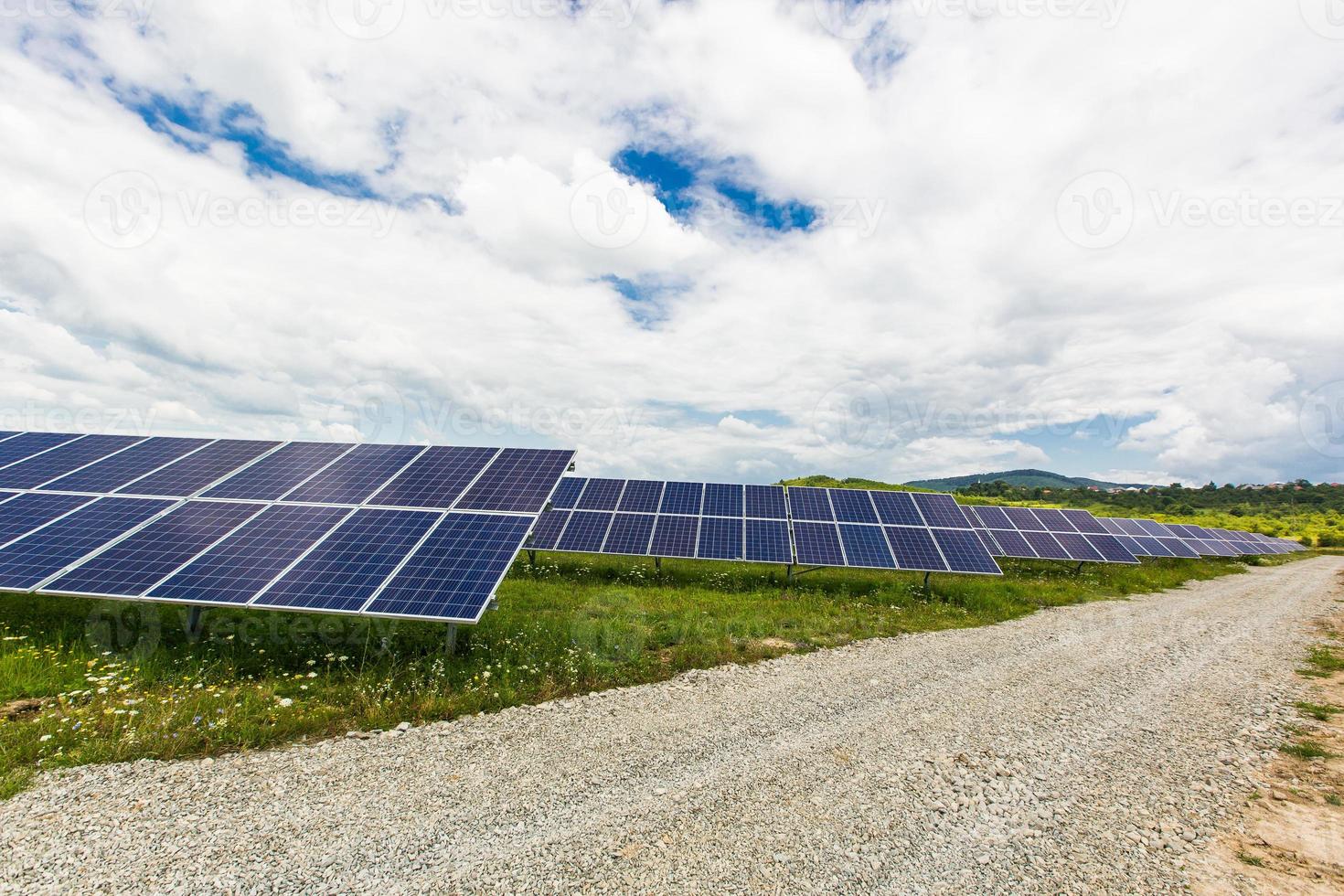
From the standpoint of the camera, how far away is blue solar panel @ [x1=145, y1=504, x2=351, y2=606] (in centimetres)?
1092

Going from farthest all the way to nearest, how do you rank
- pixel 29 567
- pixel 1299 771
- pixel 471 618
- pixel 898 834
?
pixel 29 567
pixel 471 618
pixel 1299 771
pixel 898 834

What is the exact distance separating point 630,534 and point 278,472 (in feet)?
40.6

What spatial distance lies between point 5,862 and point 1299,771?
53.7ft

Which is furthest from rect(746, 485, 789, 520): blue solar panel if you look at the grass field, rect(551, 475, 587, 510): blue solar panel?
rect(551, 475, 587, 510): blue solar panel

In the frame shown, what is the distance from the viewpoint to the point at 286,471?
16.8 metres

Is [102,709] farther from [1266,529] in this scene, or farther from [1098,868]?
[1266,529]

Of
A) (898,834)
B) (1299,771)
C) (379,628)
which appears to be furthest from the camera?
(379,628)

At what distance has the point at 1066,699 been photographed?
1087 cm

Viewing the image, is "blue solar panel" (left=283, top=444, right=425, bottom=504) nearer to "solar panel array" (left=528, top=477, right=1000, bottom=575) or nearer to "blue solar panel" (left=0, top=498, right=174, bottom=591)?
"blue solar panel" (left=0, top=498, right=174, bottom=591)

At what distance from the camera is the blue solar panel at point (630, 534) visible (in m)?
21.6

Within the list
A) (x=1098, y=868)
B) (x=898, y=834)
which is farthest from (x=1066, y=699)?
(x=898, y=834)

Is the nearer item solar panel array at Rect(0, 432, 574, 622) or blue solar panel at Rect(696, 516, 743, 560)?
solar panel array at Rect(0, 432, 574, 622)

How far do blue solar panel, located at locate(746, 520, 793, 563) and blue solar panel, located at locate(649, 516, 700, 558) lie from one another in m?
2.25

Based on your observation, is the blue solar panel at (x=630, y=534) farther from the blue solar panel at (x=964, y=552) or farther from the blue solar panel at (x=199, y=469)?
the blue solar panel at (x=199, y=469)
